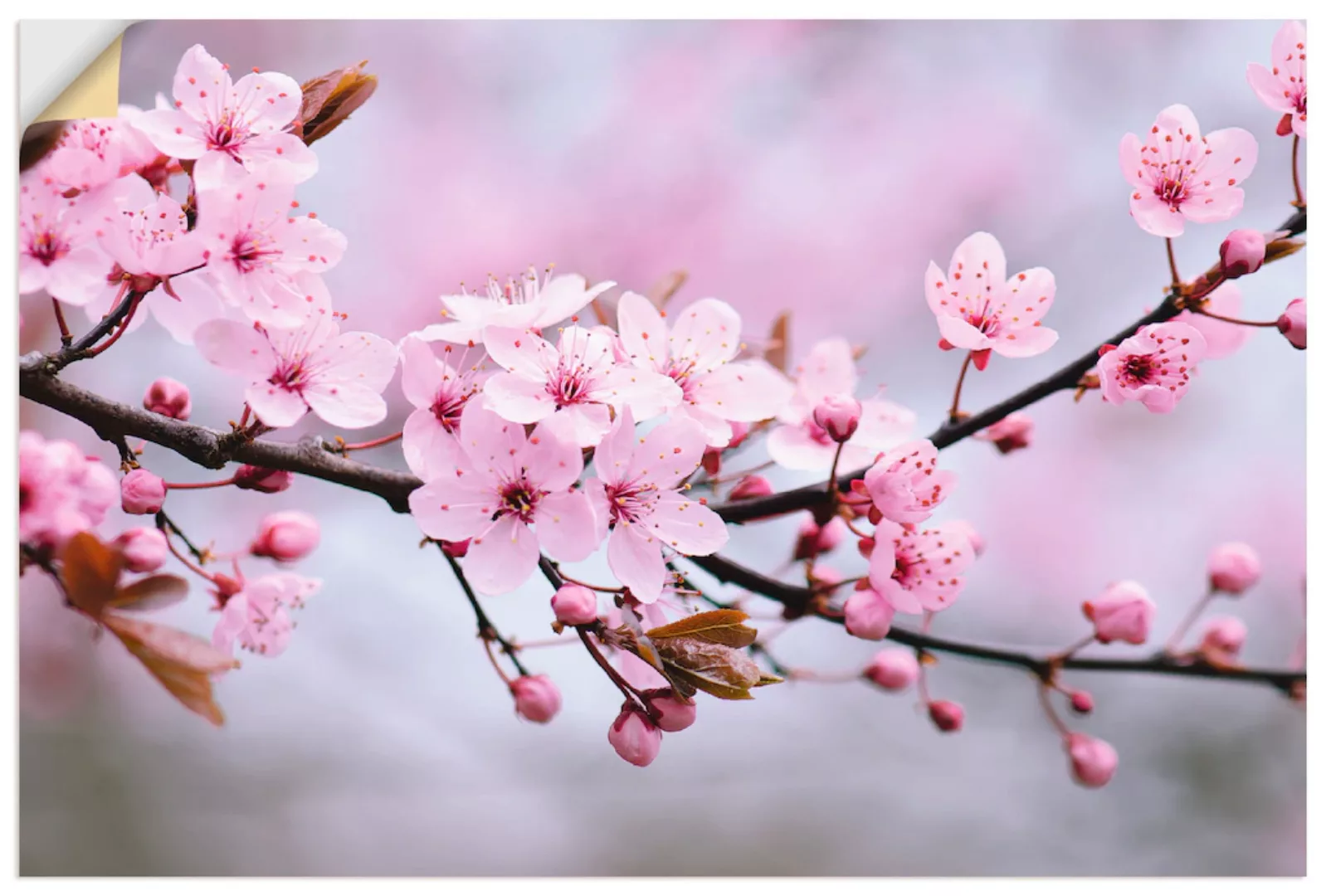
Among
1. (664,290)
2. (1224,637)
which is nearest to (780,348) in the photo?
(664,290)

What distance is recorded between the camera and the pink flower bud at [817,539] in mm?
992

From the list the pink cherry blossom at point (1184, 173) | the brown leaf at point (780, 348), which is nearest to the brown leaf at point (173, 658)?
the brown leaf at point (780, 348)

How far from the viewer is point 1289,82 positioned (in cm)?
95

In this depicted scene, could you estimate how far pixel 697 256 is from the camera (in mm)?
1613

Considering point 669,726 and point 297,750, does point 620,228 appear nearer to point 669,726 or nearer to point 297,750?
point 297,750

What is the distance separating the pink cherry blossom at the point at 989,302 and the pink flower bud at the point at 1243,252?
0.43ft

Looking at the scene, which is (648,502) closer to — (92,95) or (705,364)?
(705,364)

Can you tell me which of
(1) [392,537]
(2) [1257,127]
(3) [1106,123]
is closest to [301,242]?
(1) [392,537]

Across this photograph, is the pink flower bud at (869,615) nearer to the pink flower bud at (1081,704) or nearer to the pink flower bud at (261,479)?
the pink flower bud at (1081,704)

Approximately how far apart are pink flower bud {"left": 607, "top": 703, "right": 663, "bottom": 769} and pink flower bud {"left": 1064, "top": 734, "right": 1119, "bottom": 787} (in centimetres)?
57

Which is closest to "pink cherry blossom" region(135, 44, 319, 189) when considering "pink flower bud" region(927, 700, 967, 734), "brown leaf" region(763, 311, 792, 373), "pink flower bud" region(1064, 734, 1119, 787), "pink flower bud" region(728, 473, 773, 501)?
"pink flower bud" region(728, 473, 773, 501)

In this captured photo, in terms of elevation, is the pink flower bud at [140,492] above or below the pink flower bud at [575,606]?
above

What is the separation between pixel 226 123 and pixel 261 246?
0.38 feet

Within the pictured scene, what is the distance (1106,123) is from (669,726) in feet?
3.62
